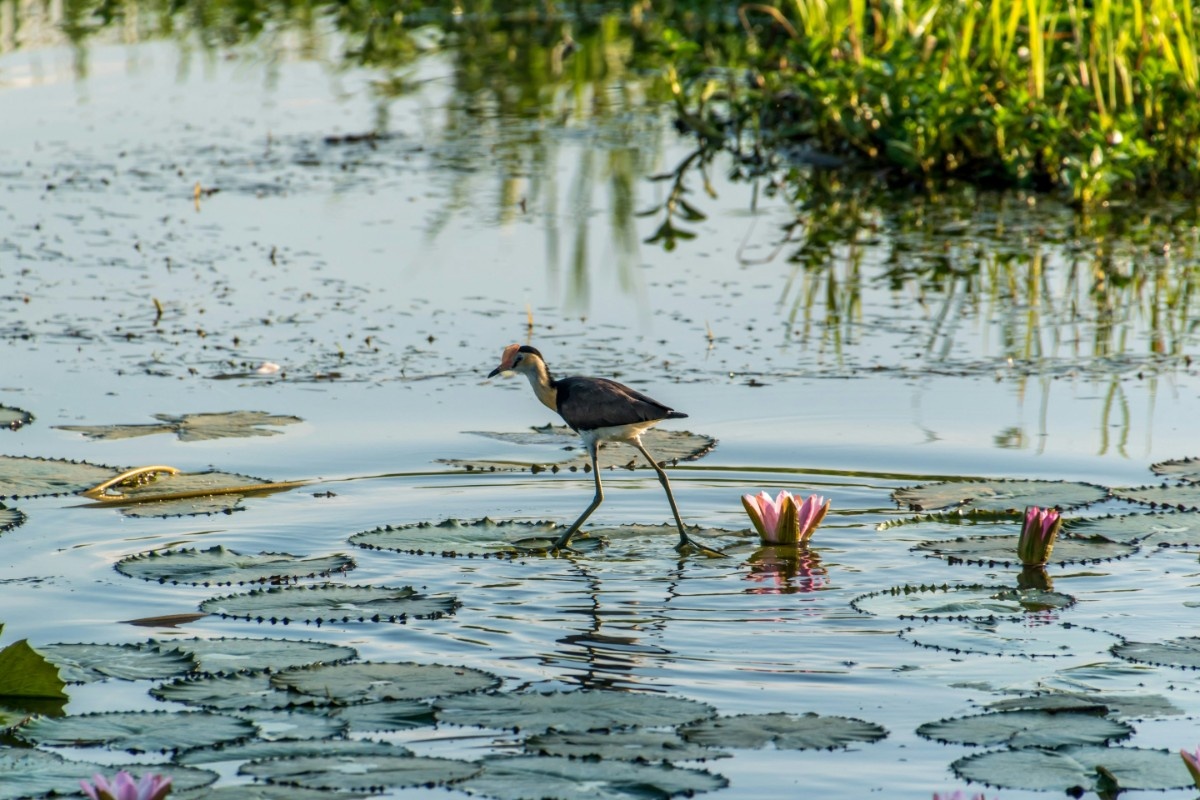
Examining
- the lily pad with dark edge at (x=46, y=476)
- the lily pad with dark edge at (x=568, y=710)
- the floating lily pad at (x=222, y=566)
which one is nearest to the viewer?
the lily pad with dark edge at (x=568, y=710)

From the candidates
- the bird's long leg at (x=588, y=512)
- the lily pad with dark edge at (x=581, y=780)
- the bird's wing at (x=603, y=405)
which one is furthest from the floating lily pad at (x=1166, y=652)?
the bird's long leg at (x=588, y=512)

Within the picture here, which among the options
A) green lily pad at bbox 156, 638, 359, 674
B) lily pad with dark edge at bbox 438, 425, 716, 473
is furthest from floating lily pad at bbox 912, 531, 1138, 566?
green lily pad at bbox 156, 638, 359, 674

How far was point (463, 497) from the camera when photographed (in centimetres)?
743

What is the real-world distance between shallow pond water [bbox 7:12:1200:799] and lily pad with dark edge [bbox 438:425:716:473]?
70 mm

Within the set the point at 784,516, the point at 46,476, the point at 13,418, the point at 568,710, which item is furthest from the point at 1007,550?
the point at 13,418

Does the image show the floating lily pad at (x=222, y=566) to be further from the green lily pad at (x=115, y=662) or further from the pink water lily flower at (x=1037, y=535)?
the pink water lily flower at (x=1037, y=535)

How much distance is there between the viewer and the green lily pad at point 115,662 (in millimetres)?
5277

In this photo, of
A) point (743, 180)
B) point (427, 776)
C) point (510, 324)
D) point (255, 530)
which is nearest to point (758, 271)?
point (510, 324)

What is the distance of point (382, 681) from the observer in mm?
5203

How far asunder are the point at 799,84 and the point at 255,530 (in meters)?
8.36

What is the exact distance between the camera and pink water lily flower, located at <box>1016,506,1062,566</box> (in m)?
6.38

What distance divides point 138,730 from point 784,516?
2.77m

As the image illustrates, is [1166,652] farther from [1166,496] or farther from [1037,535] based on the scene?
[1166,496]

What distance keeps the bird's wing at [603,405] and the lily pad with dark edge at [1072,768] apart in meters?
2.32
